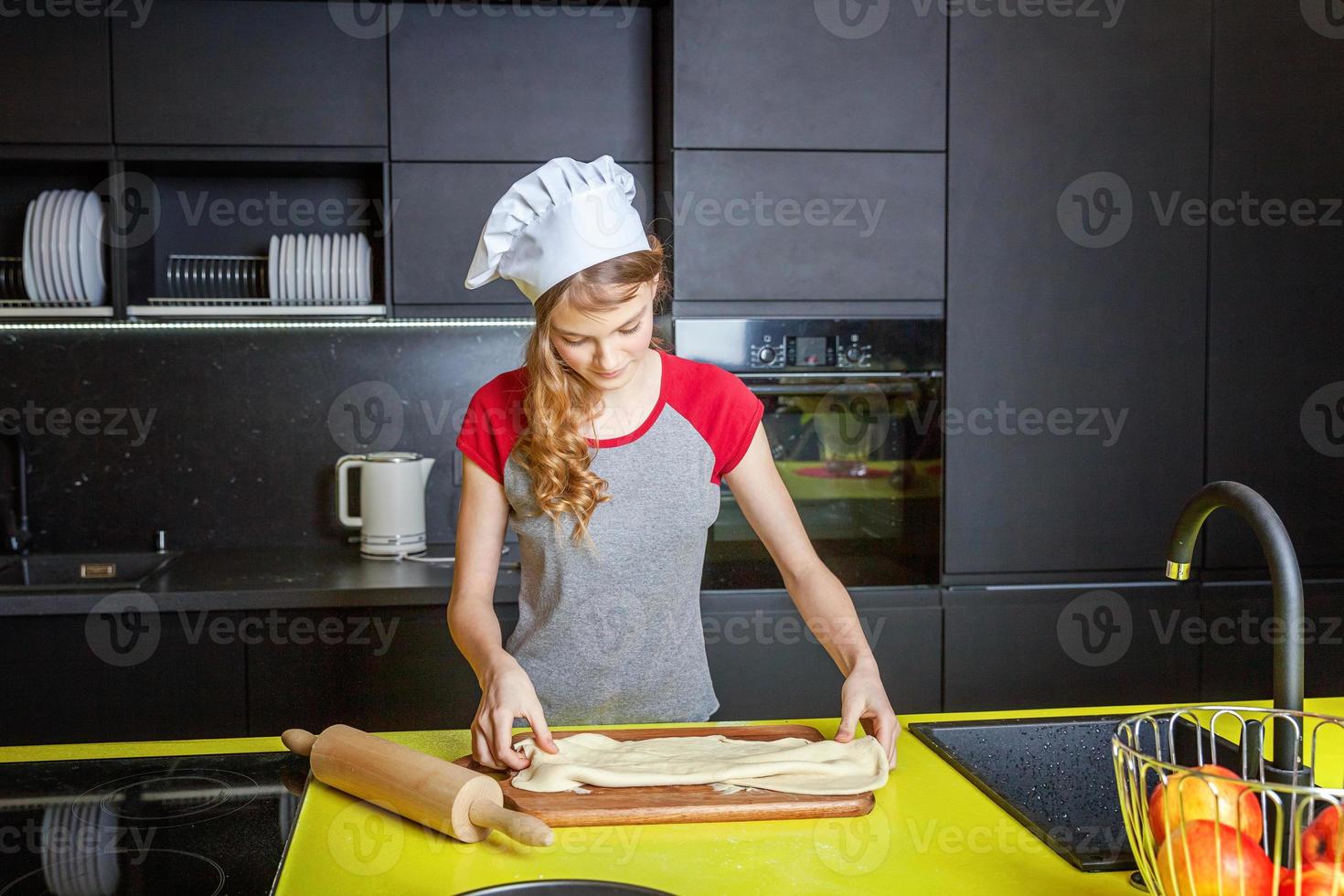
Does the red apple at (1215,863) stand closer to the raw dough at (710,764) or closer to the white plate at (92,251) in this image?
the raw dough at (710,764)

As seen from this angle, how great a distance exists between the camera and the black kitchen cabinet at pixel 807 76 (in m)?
2.32

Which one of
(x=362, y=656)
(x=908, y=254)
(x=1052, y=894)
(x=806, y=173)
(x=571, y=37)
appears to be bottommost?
(x=362, y=656)

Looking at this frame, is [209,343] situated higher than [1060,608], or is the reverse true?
[209,343]

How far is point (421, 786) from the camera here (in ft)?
3.20

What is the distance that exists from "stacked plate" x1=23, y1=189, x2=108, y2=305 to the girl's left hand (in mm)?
2075

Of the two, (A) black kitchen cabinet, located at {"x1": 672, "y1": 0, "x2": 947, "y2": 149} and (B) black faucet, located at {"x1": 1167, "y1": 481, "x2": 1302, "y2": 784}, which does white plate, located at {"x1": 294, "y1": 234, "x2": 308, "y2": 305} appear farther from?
(B) black faucet, located at {"x1": 1167, "y1": 481, "x2": 1302, "y2": 784}

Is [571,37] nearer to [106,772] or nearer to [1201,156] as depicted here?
[1201,156]

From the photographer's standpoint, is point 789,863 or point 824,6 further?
point 824,6

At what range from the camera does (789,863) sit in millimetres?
927

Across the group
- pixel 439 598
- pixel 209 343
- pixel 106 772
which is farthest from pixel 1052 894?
pixel 209 343

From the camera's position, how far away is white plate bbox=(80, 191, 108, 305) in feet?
8.34

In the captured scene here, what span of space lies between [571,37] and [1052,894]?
2.13 metres

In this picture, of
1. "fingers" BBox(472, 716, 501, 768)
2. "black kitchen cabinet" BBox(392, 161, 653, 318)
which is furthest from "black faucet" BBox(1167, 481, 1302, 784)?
"black kitchen cabinet" BBox(392, 161, 653, 318)

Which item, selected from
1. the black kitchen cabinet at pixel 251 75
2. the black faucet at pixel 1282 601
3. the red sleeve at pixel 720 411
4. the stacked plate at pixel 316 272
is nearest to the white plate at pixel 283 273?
the stacked plate at pixel 316 272
